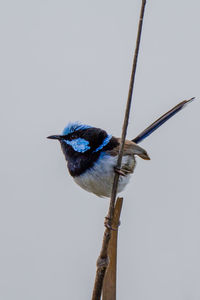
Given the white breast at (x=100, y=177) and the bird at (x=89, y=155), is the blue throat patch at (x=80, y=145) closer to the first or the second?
the bird at (x=89, y=155)

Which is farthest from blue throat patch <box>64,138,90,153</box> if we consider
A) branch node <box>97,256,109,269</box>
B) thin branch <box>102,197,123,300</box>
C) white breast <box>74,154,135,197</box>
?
branch node <box>97,256,109,269</box>

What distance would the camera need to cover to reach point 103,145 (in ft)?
13.4

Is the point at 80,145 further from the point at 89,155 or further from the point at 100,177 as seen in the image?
the point at 100,177

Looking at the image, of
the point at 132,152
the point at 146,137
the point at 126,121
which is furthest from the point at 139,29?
the point at 146,137

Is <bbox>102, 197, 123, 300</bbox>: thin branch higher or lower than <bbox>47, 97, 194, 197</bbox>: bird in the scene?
lower

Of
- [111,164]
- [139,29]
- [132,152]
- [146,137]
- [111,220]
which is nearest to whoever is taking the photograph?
[139,29]

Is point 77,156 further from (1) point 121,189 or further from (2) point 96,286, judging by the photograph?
(2) point 96,286

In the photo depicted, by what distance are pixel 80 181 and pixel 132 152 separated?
1.75 ft

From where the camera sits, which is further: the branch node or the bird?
the bird

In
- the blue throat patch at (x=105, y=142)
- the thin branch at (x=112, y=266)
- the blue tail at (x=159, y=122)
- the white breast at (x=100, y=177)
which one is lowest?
the thin branch at (x=112, y=266)

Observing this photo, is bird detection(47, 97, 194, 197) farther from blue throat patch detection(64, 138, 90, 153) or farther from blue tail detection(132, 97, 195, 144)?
blue tail detection(132, 97, 195, 144)

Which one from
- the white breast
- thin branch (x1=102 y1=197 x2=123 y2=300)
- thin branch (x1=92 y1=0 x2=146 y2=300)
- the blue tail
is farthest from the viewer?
the blue tail

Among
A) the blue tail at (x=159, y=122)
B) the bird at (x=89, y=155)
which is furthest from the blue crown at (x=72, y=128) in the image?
the blue tail at (x=159, y=122)

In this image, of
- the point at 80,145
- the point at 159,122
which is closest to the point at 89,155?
the point at 80,145
